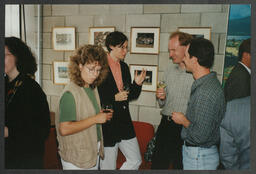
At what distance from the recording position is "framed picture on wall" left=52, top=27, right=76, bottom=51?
5.05ft

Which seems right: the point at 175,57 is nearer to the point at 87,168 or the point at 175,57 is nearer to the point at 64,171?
the point at 87,168

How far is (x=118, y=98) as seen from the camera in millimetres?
1525

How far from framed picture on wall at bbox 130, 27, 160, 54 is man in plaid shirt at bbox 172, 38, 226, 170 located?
0.25 metres

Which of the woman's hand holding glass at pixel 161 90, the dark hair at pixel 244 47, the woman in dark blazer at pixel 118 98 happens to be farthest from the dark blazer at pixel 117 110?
the dark hair at pixel 244 47

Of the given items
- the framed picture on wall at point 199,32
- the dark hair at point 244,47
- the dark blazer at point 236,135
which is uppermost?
the framed picture on wall at point 199,32

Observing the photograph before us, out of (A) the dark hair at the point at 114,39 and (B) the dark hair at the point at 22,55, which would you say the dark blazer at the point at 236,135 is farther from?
(B) the dark hair at the point at 22,55

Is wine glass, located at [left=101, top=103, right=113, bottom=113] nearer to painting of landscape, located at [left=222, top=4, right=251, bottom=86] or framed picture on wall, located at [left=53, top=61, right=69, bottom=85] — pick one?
framed picture on wall, located at [left=53, top=61, right=69, bottom=85]

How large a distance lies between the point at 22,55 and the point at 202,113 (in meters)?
1.30

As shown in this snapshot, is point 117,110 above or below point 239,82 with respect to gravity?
below

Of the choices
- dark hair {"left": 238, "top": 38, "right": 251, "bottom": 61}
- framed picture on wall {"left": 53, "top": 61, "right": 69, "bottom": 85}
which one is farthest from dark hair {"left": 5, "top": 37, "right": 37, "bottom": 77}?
dark hair {"left": 238, "top": 38, "right": 251, "bottom": 61}

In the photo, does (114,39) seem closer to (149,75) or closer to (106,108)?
(149,75)

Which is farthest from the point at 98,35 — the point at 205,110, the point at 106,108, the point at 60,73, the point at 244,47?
the point at 244,47

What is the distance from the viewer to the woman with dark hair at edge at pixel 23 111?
1448 mm

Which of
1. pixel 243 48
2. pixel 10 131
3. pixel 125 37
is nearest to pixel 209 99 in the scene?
pixel 243 48
